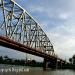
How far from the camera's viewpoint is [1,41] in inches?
2132

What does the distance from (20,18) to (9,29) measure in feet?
29.3

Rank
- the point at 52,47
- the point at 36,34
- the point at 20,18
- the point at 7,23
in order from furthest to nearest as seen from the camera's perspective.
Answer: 1. the point at 52,47
2. the point at 36,34
3. the point at 20,18
4. the point at 7,23

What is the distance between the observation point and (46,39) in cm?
12231

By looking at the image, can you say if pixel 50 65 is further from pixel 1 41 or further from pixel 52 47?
pixel 1 41

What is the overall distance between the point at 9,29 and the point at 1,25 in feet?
23.9

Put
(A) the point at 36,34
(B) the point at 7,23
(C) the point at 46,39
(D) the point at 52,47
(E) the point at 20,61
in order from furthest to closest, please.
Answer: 1. (E) the point at 20,61
2. (D) the point at 52,47
3. (C) the point at 46,39
4. (A) the point at 36,34
5. (B) the point at 7,23

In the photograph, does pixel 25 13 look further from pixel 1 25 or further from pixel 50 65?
pixel 50 65

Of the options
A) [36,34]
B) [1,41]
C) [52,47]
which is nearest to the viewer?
[1,41]

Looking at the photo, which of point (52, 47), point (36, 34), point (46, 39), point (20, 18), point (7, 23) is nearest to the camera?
point (7, 23)

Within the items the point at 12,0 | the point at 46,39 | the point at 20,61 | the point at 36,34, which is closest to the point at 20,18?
the point at 12,0

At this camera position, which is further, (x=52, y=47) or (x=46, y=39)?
(x=52, y=47)

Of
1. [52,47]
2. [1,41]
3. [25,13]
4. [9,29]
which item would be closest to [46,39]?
[52,47]

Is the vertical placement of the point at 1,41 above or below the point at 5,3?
below

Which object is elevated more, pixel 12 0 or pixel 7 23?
pixel 12 0
